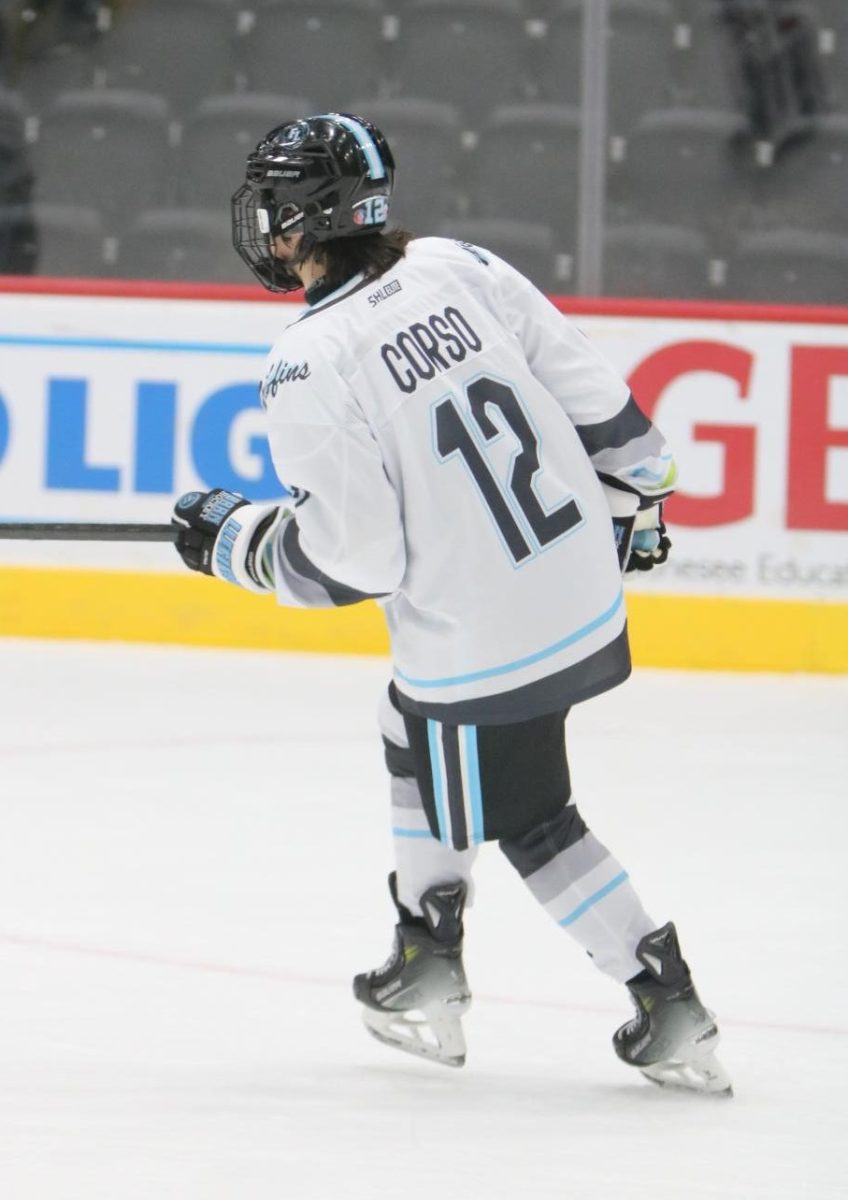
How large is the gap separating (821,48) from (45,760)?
3272mm

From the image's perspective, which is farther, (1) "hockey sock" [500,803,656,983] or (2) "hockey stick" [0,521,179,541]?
(2) "hockey stick" [0,521,179,541]

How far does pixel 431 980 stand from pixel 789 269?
363 cm

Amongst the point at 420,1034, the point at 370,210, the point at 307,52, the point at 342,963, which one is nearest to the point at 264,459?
the point at 307,52

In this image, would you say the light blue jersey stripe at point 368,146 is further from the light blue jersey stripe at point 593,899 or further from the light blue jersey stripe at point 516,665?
the light blue jersey stripe at point 593,899

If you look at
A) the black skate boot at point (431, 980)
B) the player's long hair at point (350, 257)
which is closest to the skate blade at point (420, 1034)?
the black skate boot at point (431, 980)

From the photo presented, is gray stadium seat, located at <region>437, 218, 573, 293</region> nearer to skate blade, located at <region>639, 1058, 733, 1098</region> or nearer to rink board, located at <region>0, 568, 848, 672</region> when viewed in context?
rink board, located at <region>0, 568, 848, 672</region>

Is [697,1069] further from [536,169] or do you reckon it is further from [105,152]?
[105,152]

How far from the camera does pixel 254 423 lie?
5.36 metres

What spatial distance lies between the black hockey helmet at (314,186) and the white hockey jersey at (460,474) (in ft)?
0.23

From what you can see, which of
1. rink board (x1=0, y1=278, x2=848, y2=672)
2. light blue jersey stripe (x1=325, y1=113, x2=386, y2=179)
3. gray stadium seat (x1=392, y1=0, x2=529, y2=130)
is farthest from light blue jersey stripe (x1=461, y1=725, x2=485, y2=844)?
gray stadium seat (x1=392, y1=0, x2=529, y2=130)

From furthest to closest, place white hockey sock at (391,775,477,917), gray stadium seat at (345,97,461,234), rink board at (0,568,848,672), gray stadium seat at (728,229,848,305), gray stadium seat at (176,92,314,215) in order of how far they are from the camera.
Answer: gray stadium seat at (176,92,314,215) → gray stadium seat at (345,97,461,234) → gray stadium seat at (728,229,848,305) → rink board at (0,568,848,672) → white hockey sock at (391,775,477,917)

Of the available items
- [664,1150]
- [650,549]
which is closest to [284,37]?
[650,549]

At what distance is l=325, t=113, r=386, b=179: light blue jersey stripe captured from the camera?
2.19m

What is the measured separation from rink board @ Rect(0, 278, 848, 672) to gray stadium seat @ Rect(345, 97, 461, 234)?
657mm
